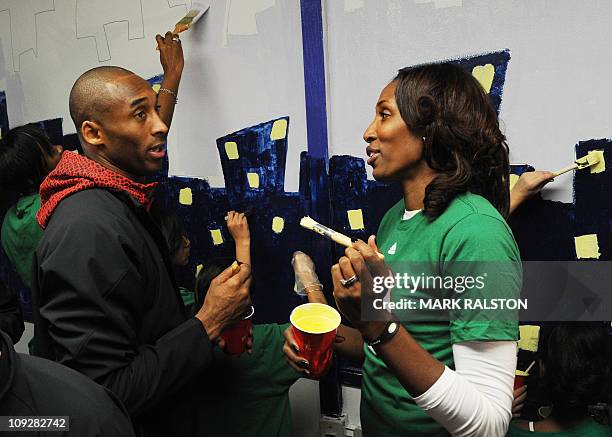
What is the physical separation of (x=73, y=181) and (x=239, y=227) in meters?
0.89

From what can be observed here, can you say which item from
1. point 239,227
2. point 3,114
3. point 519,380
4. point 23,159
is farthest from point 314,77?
point 3,114

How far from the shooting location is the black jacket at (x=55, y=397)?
0.79m

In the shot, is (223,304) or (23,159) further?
(23,159)

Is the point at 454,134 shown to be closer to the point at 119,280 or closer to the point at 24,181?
the point at 119,280

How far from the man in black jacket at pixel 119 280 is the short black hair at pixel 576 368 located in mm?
875

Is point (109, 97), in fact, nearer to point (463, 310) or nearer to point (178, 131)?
point (178, 131)

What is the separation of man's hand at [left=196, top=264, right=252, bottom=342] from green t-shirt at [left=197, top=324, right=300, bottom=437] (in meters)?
0.35

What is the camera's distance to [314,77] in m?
1.89

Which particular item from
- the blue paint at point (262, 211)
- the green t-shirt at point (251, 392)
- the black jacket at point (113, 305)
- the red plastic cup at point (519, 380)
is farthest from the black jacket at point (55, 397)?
the blue paint at point (262, 211)

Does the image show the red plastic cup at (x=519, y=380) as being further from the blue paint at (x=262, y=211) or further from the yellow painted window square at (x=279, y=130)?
the yellow painted window square at (x=279, y=130)

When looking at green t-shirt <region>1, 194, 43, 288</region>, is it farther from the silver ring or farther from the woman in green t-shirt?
the silver ring

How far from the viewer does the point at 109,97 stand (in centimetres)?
149

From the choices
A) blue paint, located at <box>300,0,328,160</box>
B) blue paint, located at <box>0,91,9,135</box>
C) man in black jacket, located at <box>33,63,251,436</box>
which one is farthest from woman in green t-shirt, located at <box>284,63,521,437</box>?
blue paint, located at <box>0,91,9,135</box>

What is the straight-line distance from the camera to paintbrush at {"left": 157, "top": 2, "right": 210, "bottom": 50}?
212cm
